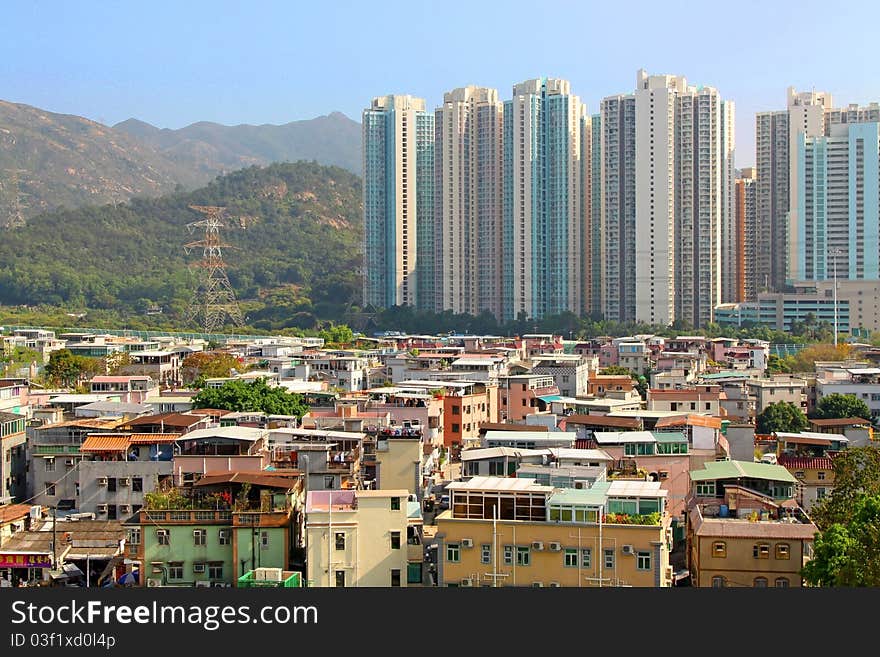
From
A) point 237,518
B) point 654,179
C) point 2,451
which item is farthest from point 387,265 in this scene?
point 237,518

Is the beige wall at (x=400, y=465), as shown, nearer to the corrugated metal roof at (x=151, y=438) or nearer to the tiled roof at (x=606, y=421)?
the corrugated metal roof at (x=151, y=438)

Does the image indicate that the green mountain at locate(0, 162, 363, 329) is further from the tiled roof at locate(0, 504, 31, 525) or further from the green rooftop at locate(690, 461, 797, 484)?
the tiled roof at locate(0, 504, 31, 525)

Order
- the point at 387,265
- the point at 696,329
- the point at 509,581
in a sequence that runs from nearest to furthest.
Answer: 1. the point at 509,581
2. the point at 696,329
3. the point at 387,265

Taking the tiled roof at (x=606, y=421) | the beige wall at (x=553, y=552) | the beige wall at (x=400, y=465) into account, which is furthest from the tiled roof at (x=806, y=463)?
the beige wall at (x=553, y=552)

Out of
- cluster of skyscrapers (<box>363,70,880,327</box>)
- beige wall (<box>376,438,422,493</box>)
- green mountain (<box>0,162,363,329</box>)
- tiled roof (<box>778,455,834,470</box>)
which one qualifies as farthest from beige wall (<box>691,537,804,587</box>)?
green mountain (<box>0,162,363,329</box>)

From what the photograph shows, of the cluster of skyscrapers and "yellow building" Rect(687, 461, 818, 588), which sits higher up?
the cluster of skyscrapers

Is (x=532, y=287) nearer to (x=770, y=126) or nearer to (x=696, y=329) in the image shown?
(x=696, y=329)
